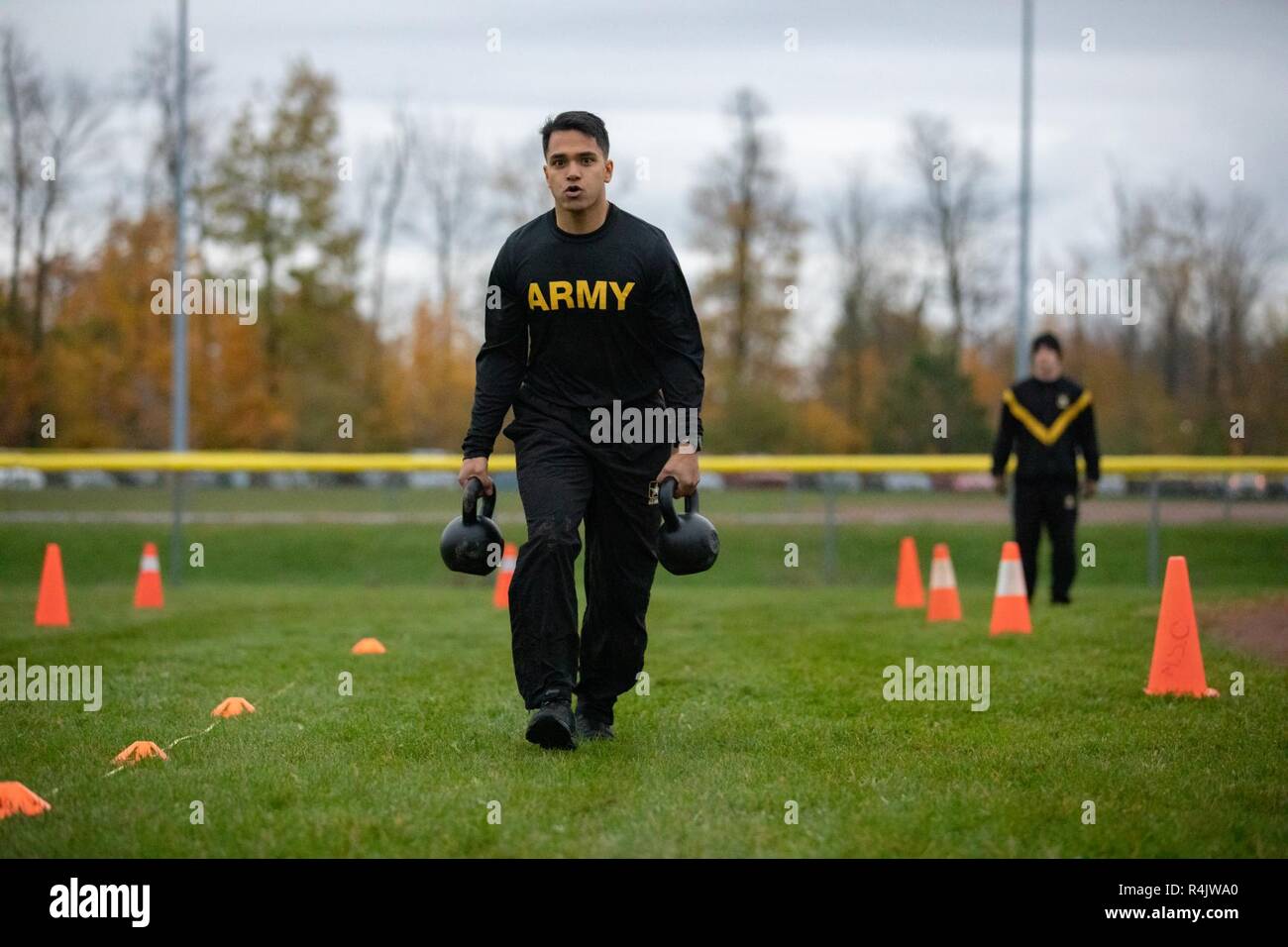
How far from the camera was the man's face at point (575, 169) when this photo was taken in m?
5.59

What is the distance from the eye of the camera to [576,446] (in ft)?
18.9

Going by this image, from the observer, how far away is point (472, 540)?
233 inches

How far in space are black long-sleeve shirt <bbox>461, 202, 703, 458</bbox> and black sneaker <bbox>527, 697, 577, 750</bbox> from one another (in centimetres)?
108

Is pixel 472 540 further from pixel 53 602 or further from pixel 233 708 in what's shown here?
pixel 53 602

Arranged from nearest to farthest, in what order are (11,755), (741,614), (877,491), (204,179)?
(11,755) → (741,614) → (877,491) → (204,179)

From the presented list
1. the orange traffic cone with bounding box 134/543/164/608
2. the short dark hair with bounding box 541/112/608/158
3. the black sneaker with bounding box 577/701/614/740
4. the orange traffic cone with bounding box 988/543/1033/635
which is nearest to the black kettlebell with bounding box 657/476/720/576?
the black sneaker with bounding box 577/701/614/740

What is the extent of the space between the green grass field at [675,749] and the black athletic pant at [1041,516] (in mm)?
544

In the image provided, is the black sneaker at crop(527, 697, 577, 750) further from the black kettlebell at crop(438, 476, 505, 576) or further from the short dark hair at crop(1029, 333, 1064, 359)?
the short dark hair at crop(1029, 333, 1064, 359)

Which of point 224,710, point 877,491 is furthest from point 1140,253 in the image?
point 224,710

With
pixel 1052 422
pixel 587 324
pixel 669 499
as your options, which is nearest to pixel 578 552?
pixel 669 499

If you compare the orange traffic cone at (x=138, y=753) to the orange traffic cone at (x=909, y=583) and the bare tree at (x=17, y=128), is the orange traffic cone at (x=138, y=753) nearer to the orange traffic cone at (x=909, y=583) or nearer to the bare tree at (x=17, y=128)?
the orange traffic cone at (x=909, y=583)

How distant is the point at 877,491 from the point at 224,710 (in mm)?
14524

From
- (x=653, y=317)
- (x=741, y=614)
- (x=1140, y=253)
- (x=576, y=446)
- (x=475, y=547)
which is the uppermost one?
(x=1140, y=253)
